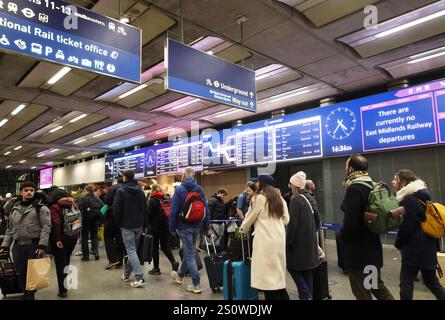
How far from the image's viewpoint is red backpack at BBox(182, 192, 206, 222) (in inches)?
164

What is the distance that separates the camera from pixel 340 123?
7.70 metres

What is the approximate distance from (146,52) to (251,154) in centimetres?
458

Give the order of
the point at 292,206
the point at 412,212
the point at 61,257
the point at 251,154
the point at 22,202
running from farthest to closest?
the point at 251,154 < the point at 61,257 < the point at 22,202 < the point at 292,206 < the point at 412,212

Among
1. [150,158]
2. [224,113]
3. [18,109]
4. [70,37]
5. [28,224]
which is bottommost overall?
[28,224]

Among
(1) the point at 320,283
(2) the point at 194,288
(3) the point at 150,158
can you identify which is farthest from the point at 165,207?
(3) the point at 150,158

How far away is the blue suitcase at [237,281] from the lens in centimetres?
360

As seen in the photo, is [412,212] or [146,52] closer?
[412,212]

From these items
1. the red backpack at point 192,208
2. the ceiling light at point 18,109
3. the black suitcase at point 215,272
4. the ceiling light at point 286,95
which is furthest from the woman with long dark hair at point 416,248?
the ceiling light at point 18,109

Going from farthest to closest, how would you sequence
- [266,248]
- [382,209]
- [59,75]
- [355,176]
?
[59,75]
[266,248]
[355,176]
[382,209]

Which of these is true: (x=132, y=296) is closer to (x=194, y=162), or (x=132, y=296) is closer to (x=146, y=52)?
(x=146, y=52)

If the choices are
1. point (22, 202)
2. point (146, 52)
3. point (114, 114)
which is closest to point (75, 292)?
point (22, 202)

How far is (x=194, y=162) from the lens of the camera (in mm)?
11078

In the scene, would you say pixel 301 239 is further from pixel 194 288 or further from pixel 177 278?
pixel 177 278

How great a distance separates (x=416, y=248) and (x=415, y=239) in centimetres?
8
